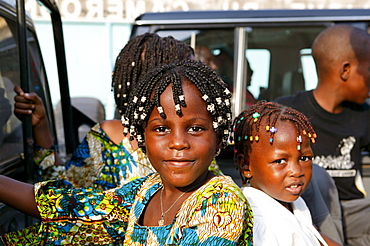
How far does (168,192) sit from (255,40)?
265 centimetres

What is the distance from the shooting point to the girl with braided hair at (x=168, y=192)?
1.46m

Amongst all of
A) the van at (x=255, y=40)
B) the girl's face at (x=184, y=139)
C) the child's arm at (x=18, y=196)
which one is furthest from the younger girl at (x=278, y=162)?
the van at (x=255, y=40)

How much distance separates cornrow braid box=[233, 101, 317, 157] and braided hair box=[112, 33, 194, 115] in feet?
1.56

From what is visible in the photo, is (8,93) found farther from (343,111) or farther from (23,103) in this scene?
(343,111)

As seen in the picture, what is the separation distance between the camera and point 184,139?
5.09 feet

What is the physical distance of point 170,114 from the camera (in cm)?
158

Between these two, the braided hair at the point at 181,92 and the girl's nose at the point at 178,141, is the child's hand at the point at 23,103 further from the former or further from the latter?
the girl's nose at the point at 178,141

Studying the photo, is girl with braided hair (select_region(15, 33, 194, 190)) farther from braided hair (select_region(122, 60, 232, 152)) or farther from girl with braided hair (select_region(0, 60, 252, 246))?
braided hair (select_region(122, 60, 232, 152))

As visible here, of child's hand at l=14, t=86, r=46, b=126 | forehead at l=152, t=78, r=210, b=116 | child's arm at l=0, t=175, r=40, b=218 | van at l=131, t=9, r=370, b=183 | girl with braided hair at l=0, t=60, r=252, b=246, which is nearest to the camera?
girl with braided hair at l=0, t=60, r=252, b=246

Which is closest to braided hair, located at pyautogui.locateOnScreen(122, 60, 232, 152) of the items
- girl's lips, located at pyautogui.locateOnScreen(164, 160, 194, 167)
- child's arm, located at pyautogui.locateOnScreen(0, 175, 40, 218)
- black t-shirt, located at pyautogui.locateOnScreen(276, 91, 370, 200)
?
girl's lips, located at pyautogui.locateOnScreen(164, 160, 194, 167)

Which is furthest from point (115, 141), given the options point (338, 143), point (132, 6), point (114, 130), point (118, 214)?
point (132, 6)

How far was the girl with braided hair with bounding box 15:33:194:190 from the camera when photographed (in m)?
2.25

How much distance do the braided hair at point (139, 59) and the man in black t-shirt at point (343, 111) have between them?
117cm

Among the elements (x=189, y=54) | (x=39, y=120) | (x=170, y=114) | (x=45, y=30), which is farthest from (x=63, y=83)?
(x=170, y=114)
